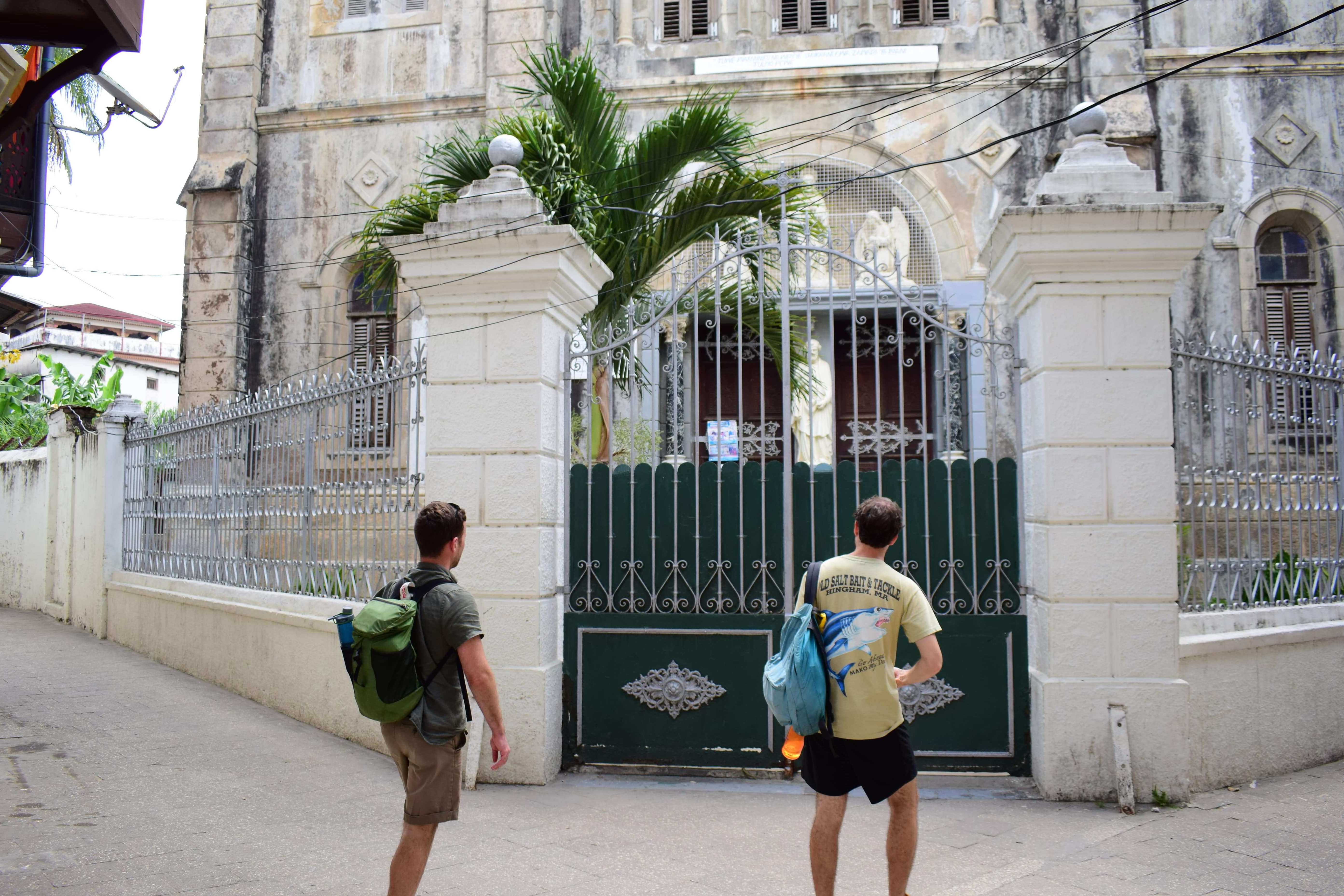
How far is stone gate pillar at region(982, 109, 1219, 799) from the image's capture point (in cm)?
487

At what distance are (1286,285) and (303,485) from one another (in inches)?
444

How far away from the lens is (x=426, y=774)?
10.5 feet

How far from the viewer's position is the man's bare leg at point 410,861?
3.12 meters

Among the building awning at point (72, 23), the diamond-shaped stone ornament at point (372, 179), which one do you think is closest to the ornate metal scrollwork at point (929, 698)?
the building awning at point (72, 23)

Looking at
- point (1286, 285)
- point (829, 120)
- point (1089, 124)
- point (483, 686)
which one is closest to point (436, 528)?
point (483, 686)

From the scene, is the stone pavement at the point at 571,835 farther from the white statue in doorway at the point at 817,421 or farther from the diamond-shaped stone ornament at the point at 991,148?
the diamond-shaped stone ornament at the point at 991,148

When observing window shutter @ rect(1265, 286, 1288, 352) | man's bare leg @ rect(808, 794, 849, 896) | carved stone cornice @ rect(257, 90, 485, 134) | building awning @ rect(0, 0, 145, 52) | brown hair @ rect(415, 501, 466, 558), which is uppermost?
carved stone cornice @ rect(257, 90, 485, 134)

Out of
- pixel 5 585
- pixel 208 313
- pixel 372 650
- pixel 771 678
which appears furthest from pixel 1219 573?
pixel 5 585

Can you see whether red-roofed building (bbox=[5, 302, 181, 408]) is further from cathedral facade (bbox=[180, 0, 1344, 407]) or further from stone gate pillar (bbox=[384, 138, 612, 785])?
stone gate pillar (bbox=[384, 138, 612, 785])

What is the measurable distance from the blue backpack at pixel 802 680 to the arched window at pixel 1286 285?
34.9ft

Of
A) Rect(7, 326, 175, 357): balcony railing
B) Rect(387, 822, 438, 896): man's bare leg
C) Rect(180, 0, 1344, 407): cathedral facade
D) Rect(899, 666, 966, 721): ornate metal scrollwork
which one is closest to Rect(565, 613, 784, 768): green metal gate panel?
Rect(899, 666, 966, 721): ornate metal scrollwork

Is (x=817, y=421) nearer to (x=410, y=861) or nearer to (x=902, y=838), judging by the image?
(x=902, y=838)

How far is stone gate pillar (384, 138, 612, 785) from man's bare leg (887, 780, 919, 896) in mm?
2373

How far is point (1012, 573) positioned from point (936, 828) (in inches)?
57.0
